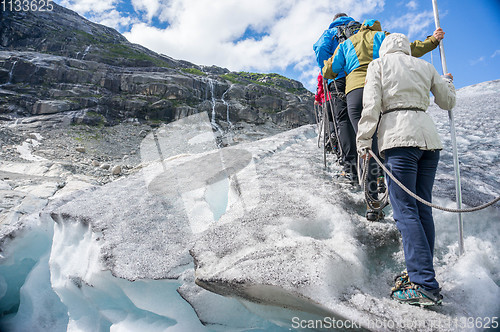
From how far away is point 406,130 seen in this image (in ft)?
7.70

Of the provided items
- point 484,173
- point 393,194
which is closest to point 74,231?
point 393,194

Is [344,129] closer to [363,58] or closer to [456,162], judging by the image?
[363,58]

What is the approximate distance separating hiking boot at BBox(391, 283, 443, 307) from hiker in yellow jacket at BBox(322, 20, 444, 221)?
1264 mm

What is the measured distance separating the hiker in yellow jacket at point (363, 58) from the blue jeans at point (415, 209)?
942 millimetres

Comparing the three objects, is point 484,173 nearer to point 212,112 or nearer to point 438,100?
point 438,100

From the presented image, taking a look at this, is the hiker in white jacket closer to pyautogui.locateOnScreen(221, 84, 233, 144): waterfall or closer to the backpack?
the backpack

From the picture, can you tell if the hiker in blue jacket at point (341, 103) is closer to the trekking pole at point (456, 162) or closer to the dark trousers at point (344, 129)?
the dark trousers at point (344, 129)

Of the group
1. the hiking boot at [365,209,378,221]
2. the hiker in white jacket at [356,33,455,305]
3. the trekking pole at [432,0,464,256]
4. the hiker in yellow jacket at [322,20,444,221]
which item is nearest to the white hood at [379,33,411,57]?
the hiker in white jacket at [356,33,455,305]

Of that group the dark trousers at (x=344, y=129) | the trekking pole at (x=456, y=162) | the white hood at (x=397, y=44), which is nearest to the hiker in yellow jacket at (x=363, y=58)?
the trekking pole at (x=456, y=162)

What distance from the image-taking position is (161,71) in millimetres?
50531

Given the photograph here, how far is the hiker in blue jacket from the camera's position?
4324 mm

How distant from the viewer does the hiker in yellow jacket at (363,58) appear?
3.32 metres

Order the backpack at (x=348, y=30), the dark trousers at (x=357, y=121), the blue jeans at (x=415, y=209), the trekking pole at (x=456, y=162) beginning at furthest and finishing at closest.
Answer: the backpack at (x=348, y=30) < the dark trousers at (x=357, y=121) < the trekking pole at (x=456, y=162) < the blue jeans at (x=415, y=209)

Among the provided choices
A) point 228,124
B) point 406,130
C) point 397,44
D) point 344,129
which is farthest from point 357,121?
point 228,124
